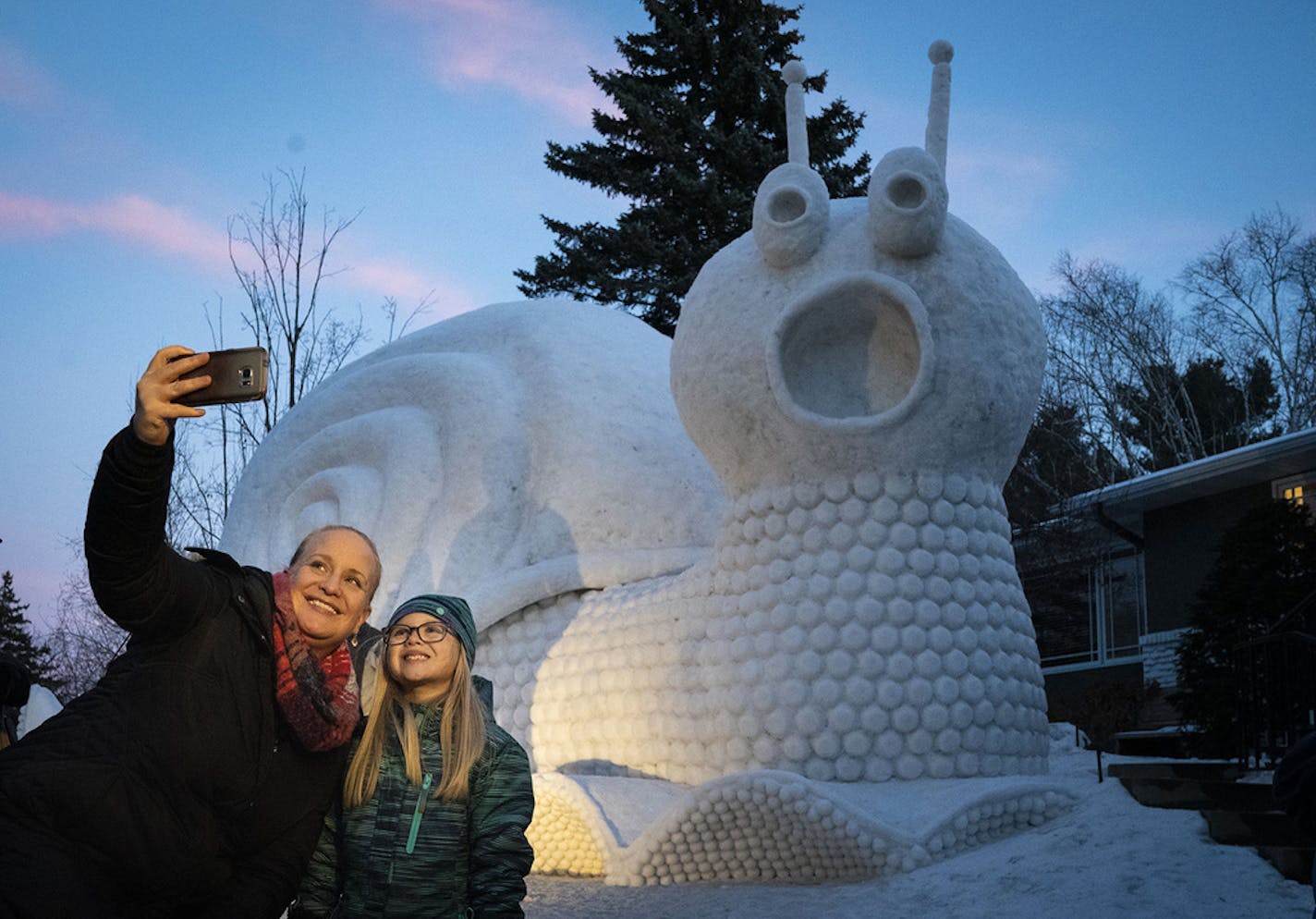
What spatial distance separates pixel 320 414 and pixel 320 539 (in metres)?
5.10

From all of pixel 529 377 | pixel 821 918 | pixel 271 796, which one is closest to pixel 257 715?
pixel 271 796

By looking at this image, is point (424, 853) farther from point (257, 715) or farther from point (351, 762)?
point (257, 715)

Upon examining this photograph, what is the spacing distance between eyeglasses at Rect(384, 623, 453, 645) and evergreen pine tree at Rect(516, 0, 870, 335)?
16.4 metres

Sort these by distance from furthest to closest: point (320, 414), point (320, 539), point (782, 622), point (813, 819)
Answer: point (320, 414), point (782, 622), point (813, 819), point (320, 539)

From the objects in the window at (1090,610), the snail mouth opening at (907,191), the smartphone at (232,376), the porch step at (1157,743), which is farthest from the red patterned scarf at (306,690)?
the window at (1090,610)

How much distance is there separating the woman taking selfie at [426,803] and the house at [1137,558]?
12223 mm

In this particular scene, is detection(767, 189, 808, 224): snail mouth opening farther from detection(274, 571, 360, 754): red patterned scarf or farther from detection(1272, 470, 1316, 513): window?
detection(1272, 470, 1316, 513): window

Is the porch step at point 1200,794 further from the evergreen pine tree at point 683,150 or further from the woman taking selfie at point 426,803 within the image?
the evergreen pine tree at point 683,150

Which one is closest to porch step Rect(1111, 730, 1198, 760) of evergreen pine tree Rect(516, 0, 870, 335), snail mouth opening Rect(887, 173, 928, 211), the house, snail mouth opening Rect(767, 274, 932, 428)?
snail mouth opening Rect(767, 274, 932, 428)

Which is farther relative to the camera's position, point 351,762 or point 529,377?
point 529,377

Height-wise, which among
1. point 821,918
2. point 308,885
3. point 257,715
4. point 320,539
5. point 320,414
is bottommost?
point 821,918

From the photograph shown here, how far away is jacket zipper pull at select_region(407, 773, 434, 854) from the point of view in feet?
9.41

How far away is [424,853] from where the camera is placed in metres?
2.86

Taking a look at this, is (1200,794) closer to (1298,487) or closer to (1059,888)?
(1059,888)
